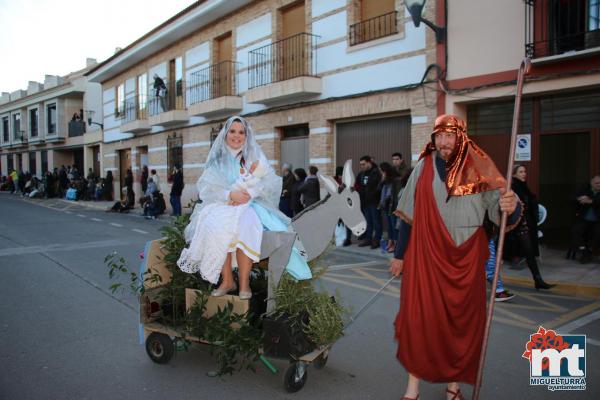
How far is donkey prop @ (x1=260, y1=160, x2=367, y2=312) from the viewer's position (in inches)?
150

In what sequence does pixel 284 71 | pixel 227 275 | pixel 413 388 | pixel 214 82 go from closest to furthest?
pixel 413 388 → pixel 227 275 → pixel 284 71 → pixel 214 82

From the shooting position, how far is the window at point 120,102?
1062 inches

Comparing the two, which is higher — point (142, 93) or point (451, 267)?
point (142, 93)

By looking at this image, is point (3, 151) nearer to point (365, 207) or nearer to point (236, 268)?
point (365, 207)

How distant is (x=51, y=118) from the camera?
126ft

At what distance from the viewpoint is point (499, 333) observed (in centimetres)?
509

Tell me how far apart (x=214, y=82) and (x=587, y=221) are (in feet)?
44.4

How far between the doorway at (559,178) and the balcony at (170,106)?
14.1 m

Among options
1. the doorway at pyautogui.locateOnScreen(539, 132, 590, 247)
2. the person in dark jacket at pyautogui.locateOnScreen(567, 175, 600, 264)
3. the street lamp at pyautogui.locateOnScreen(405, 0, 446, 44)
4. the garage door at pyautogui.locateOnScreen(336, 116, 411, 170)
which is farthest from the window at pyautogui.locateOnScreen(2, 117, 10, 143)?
the person in dark jacket at pyautogui.locateOnScreen(567, 175, 600, 264)

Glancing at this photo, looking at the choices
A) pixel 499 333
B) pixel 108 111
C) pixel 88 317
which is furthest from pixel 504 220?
pixel 108 111

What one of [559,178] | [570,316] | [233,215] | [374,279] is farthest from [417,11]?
[233,215]

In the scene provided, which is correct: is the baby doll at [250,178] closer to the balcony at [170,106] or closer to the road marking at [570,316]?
the road marking at [570,316]

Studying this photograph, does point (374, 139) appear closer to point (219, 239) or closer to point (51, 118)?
point (219, 239)

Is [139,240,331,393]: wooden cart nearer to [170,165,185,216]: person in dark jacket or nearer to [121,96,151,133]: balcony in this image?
[170,165,185,216]: person in dark jacket
